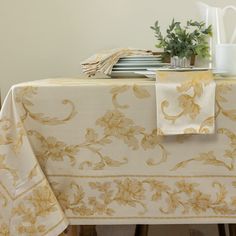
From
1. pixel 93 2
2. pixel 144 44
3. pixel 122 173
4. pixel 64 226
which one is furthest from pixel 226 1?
pixel 64 226

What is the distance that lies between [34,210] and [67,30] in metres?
0.78

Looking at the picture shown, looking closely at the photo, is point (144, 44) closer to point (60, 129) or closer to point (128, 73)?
point (128, 73)

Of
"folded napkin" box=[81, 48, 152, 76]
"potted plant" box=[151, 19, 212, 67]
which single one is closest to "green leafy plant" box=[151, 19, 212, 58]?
"potted plant" box=[151, 19, 212, 67]

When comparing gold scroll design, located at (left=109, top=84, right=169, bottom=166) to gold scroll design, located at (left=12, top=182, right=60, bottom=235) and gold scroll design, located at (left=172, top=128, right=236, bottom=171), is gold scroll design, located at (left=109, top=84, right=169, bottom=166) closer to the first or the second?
gold scroll design, located at (left=172, top=128, right=236, bottom=171)

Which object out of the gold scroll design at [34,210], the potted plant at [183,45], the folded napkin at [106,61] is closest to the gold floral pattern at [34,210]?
the gold scroll design at [34,210]

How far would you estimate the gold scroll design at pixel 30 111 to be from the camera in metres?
0.85

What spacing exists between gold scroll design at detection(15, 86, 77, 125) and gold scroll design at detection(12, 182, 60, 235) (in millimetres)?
146

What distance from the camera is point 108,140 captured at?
85 cm

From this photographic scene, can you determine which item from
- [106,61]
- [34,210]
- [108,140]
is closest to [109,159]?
[108,140]

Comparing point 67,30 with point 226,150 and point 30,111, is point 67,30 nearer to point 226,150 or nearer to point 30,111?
point 30,111

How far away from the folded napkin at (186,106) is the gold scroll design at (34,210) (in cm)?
30

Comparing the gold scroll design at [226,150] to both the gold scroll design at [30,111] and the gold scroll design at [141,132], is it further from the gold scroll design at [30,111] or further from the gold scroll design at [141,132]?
the gold scroll design at [30,111]

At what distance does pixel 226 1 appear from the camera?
52.7 inches

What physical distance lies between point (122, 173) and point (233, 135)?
264mm
